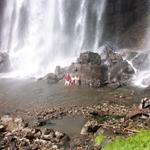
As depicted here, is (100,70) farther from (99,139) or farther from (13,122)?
(99,139)

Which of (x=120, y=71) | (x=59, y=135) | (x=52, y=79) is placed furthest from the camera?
(x=52, y=79)

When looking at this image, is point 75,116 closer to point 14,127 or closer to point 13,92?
point 14,127

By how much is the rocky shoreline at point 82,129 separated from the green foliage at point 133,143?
155 centimetres

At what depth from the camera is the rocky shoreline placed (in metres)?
24.0

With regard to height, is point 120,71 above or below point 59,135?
above

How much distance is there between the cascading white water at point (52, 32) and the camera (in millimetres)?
56344

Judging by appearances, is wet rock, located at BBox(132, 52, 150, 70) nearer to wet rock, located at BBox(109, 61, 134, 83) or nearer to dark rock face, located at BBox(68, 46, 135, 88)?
dark rock face, located at BBox(68, 46, 135, 88)

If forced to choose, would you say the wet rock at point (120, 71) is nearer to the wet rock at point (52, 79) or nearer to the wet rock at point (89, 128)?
the wet rock at point (52, 79)

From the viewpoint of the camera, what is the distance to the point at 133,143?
62.0 ft

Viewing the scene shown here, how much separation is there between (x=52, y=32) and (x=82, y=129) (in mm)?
34754

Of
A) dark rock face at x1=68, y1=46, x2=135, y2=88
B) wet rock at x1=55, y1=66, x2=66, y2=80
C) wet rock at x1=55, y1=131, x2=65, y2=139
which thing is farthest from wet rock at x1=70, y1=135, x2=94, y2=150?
wet rock at x1=55, y1=66, x2=66, y2=80

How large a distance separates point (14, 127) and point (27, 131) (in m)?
2.44

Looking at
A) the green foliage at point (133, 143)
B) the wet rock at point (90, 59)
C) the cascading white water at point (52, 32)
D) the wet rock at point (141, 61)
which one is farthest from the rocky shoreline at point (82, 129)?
the cascading white water at point (52, 32)

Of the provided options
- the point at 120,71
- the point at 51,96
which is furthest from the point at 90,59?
the point at 51,96
